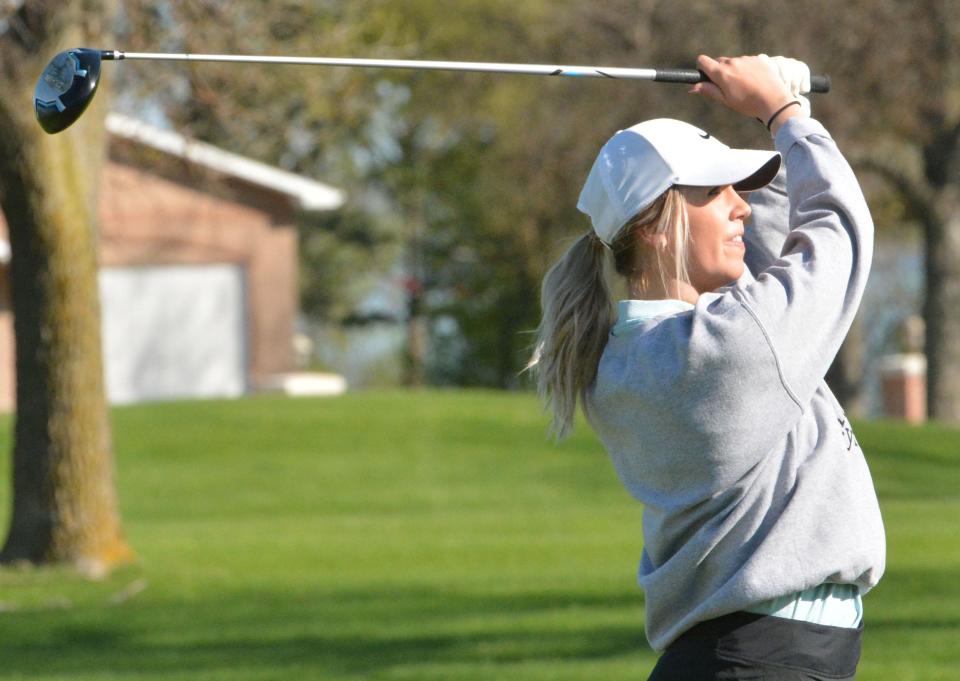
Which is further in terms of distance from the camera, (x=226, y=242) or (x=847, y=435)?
(x=226, y=242)

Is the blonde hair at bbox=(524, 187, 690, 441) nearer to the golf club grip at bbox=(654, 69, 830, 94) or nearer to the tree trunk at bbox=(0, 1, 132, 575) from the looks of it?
the golf club grip at bbox=(654, 69, 830, 94)

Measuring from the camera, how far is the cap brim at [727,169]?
107 inches

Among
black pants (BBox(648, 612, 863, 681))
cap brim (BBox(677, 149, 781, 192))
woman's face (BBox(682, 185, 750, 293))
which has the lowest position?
black pants (BBox(648, 612, 863, 681))

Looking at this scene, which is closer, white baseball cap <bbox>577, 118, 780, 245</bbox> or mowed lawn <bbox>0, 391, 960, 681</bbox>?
white baseball cap <bbox>577, 118, 780, 245</bbox>

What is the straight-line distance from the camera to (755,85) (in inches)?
114

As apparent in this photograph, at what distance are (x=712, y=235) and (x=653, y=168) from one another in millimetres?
154

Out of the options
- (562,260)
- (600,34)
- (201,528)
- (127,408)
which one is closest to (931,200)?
(600,34)

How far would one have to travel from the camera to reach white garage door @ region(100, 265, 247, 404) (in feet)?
92.3

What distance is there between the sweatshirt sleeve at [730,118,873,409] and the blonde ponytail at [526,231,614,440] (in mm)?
296

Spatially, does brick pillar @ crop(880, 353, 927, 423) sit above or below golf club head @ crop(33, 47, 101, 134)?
below

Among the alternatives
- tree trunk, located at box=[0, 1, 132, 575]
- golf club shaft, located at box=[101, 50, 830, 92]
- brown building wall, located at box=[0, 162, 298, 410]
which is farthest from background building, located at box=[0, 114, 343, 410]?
golf club shaft, located at box=[101, 50, 830, 92]

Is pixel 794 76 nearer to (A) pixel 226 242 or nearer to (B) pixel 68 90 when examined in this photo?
(B) pixel 68 90

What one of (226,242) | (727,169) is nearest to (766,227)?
(727,169)

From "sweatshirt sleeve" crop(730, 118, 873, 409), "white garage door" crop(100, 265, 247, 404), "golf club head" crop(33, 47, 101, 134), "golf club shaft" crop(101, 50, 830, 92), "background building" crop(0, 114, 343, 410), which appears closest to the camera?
"sweatshirt sleeve" crop(730, 118, 873, 409)
